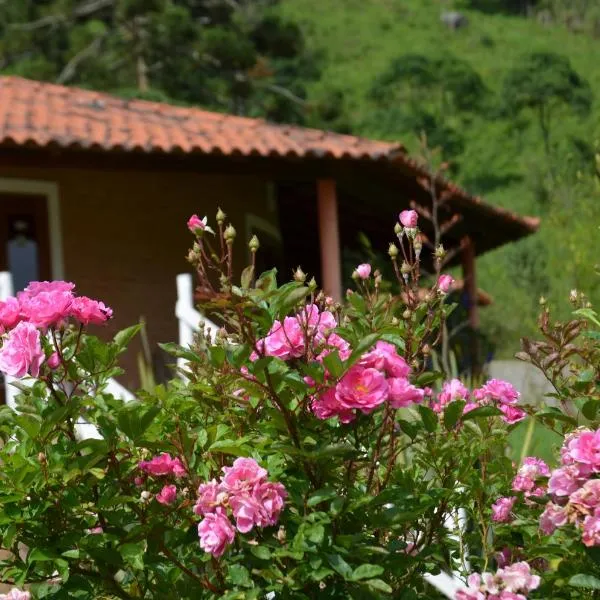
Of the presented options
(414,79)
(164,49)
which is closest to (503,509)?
(164,49)

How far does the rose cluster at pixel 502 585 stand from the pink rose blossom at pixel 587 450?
200mm

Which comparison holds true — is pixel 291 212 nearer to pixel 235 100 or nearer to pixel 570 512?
pixel 570 512

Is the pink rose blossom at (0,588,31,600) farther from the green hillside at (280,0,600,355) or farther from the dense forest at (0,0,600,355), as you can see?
the green hillside at (280,0,600,355)

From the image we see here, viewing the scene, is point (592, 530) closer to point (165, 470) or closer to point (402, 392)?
point (402, 392)

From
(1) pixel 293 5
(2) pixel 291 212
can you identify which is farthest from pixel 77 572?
(1) pixel 293 5

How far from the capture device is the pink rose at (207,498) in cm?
166

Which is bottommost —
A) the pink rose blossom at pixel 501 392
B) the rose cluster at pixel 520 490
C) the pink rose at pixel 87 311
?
the rose cluster at pixel 520 490

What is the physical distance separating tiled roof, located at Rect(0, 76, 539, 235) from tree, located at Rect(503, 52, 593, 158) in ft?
89.4

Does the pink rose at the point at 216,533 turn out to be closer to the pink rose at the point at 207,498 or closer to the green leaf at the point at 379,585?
the pink rose at the point at 207,498

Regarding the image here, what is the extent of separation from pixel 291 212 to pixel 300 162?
340 cm

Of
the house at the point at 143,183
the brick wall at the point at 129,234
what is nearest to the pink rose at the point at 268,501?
the house at the point at 143,183

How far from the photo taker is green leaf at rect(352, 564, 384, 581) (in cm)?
160

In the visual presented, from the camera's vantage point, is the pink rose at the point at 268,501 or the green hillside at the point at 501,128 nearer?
the pink rose at the point at 268,501

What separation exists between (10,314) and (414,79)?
40.9m
